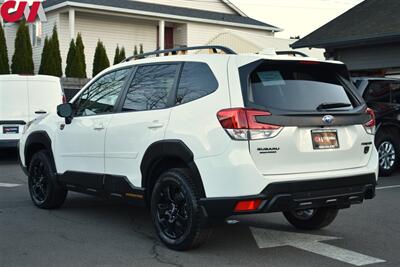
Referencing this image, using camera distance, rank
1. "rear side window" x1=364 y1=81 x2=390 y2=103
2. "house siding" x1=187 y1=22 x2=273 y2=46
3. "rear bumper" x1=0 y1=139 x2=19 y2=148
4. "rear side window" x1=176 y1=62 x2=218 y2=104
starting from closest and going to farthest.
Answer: "rear side window" x1=176 y1=62 x2=218 y2=104
"rear side window" x1=364 y1=81 x2=390 y2=103
"rear bumper" x1=0 y1=139 x2=19 y2=148
"house siding" x1=187 y1=22 x2=273 y2=46

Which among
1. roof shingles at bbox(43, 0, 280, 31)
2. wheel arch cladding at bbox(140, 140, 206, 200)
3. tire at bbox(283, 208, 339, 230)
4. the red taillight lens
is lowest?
tire at bbox(283, 208, 339, 230)

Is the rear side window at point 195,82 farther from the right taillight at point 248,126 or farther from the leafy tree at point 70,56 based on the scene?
the leafy tree at point 70,56

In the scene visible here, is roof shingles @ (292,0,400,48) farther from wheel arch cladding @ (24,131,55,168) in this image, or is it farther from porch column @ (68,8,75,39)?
porch column @ (68,8,75,39)

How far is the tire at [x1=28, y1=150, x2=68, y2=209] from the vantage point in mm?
7410

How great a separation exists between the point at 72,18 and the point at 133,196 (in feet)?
73.0

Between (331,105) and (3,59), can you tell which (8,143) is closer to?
(331,105)

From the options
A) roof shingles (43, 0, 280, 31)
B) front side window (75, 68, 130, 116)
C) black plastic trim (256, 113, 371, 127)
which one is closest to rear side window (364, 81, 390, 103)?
black plastic trim (256, 113, 371, 127)

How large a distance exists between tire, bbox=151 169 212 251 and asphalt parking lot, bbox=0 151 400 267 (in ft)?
0.42

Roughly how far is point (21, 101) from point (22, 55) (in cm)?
1300

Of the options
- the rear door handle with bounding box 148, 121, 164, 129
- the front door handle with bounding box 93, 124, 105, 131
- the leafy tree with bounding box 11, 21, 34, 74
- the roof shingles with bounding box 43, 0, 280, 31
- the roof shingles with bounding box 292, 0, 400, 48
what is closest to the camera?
the rear door handle with bounding box 148, 121, 164, 129

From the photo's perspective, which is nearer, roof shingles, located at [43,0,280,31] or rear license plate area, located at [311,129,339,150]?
rear license plate area, located at [311,129,339,150]

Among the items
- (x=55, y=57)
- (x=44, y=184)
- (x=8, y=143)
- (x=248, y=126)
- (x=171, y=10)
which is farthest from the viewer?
(x=171, y=10)

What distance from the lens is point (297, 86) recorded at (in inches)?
215

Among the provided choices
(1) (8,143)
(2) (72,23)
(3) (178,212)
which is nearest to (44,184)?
(3) (178,212)
